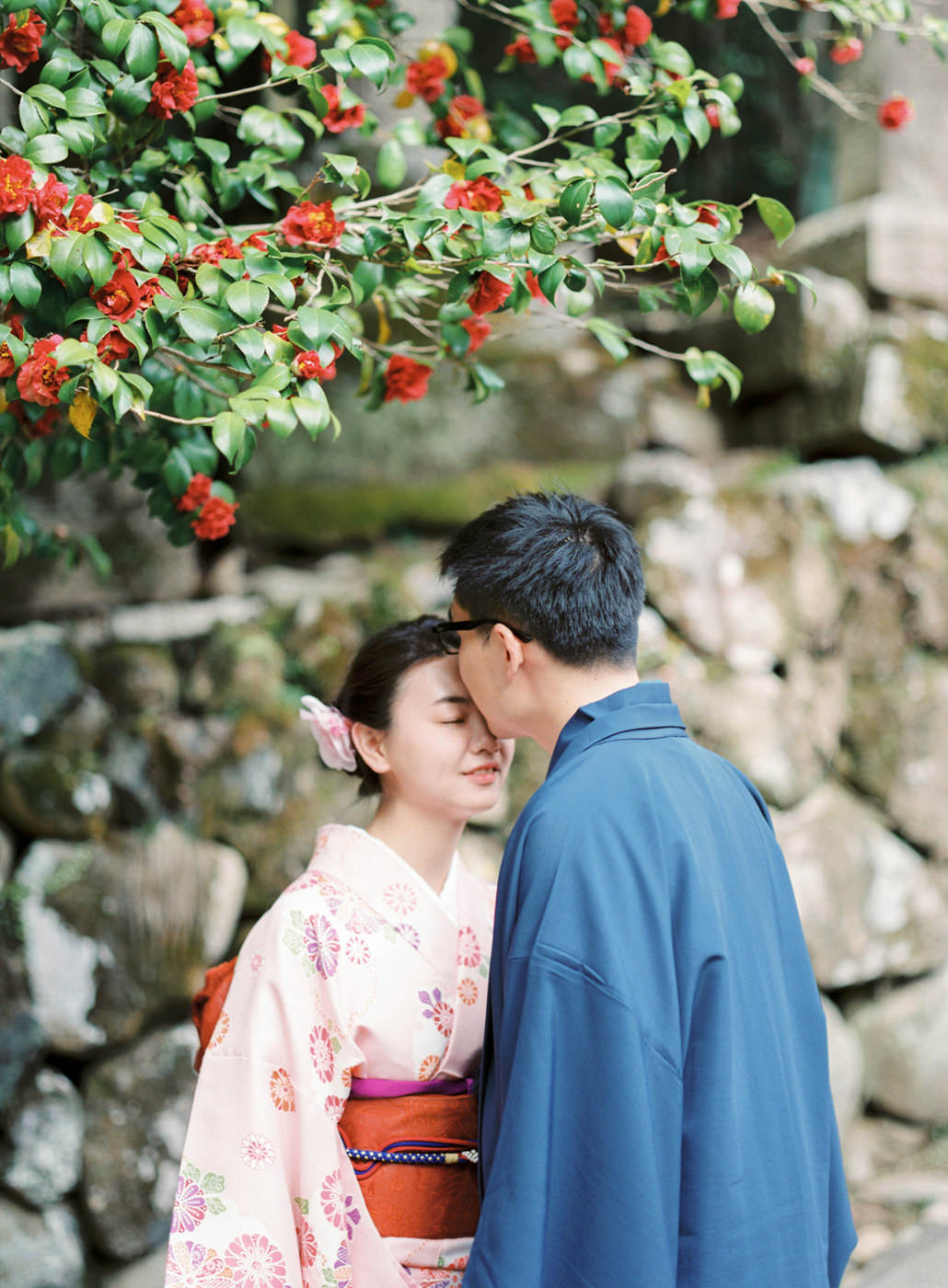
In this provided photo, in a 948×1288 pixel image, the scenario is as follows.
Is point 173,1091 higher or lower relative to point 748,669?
lower

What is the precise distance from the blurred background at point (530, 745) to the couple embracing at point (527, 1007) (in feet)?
4.63

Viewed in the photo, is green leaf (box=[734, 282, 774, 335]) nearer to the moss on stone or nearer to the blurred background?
the blurred background

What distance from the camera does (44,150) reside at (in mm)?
1736

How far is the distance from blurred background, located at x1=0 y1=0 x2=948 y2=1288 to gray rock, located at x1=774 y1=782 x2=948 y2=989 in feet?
0.05

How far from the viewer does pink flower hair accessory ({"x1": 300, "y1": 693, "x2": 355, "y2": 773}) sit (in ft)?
7.59

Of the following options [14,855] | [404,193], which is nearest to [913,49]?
[404,193]

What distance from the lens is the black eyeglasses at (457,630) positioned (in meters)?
1.90

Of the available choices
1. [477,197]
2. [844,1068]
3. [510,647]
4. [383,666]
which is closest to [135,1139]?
[383,666]

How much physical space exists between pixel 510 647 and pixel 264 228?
852 mm

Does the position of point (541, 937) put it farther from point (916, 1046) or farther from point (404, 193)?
point (916, 1046)

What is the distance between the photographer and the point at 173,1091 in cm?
381

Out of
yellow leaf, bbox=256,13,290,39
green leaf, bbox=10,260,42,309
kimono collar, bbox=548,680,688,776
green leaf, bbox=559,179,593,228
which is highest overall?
yellow leaf, bbox=256,13,290,39

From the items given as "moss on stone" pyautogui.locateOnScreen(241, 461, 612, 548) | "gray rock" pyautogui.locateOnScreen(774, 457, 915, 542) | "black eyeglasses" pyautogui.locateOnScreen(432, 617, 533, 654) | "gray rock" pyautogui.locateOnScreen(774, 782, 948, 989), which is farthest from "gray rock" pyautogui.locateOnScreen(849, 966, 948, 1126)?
"black eyeglasses" pyautogui.locateOnScreen(432, 617, 533, 654)

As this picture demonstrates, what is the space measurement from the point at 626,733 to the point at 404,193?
1059 mm
